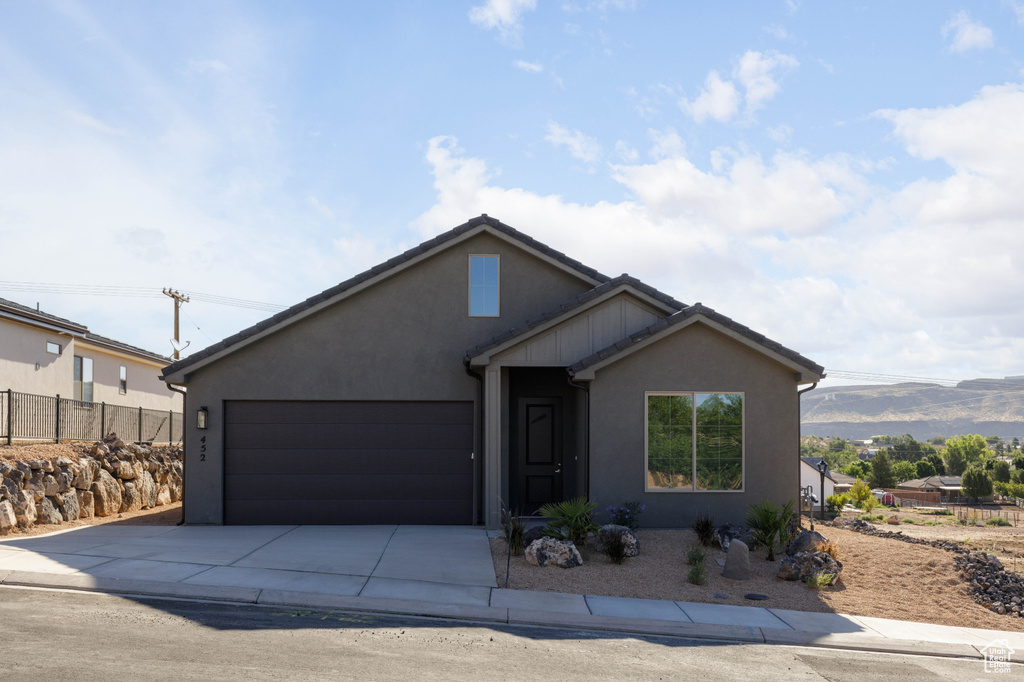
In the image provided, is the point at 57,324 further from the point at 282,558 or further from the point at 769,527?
the point at 769,527

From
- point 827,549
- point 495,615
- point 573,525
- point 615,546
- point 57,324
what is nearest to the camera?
point 495,615

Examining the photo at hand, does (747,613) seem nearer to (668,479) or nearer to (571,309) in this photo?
(668,479)

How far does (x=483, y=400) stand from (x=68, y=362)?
14.1 m

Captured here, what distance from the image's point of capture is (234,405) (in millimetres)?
14805

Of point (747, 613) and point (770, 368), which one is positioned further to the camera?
point (770, 368)

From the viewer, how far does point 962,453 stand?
114 m

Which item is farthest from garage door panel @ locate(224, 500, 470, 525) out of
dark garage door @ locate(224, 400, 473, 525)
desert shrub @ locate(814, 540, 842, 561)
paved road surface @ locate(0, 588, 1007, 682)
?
desert shrub @ locate(814, 540, 842, 561)

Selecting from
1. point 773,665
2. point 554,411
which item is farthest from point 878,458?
point 773,665

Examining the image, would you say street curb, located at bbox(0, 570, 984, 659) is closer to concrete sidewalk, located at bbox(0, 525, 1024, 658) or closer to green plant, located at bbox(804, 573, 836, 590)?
concrete sidewalk, located at bbox(0, 525, 1024, 658)

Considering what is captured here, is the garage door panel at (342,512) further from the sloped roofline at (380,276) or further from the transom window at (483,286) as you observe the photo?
the transom window at (483,286)

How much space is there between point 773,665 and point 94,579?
25.9ft

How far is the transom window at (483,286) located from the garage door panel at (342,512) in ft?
12.6

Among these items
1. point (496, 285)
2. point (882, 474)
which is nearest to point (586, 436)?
point (496, 285)

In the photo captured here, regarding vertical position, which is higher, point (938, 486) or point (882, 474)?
point (882, 474)
